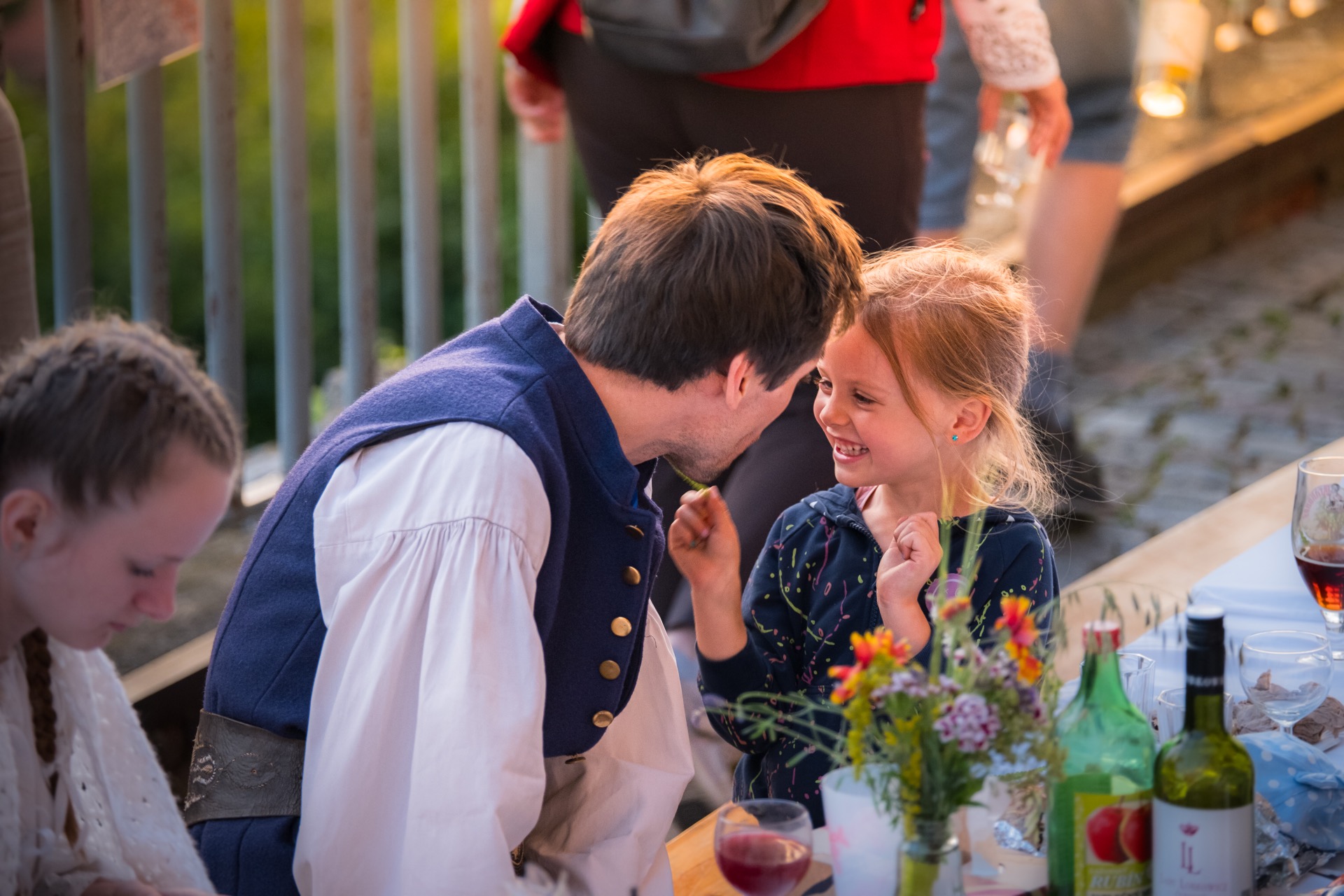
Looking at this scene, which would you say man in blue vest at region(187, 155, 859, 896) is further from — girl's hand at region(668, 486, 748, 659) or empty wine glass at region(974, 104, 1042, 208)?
empty wine glass at region(974, 104, 1042, 208)

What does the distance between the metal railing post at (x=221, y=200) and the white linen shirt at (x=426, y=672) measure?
2.07 meters

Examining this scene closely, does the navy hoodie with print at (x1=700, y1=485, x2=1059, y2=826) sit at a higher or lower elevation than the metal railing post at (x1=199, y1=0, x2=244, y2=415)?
lower

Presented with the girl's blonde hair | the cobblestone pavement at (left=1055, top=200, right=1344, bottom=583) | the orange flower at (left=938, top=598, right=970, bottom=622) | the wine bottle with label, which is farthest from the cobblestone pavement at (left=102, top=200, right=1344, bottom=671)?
the orange flower at (left=938, top=598, right=970, bottom=622)

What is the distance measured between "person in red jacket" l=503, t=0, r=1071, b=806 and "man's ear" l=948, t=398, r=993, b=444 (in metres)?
0.56

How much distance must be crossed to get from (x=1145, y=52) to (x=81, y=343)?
3.39 meters

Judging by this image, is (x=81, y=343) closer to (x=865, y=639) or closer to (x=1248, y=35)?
(x=865, y=639)

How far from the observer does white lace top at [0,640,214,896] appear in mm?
1312

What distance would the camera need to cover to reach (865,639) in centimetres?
112

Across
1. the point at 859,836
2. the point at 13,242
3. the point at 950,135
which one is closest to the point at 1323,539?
the point at 859,836

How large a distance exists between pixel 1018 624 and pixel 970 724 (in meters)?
0.10

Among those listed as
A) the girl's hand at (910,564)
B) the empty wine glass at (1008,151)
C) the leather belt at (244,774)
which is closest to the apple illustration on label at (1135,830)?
the girl's hand at (910,564)

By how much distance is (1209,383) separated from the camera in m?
5.05

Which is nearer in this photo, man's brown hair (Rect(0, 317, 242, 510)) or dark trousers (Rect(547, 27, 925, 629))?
man's brown hair (Rect(0, 317, 242, 510))

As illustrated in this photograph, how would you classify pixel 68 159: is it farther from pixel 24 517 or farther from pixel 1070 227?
pixel 1070 227
